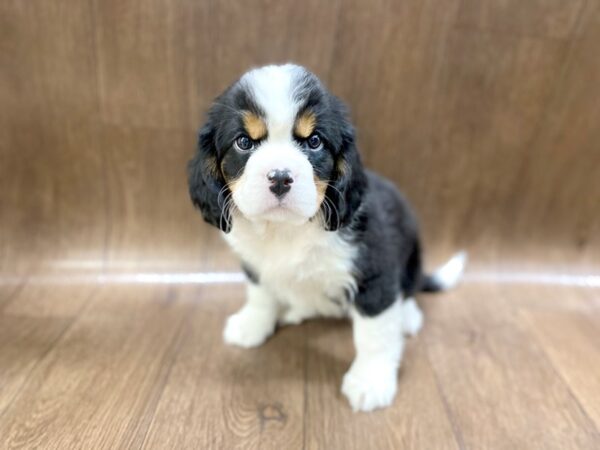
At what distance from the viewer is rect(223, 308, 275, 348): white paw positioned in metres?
1.87

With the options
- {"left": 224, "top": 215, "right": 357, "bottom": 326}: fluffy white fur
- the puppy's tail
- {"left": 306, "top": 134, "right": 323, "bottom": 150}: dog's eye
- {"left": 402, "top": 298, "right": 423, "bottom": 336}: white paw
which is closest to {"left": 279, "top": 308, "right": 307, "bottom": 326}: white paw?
{"left": 224, "top": 215, "right": 357, "bottom": 326}: fluffy white fur

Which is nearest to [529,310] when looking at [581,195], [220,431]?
[581,195]

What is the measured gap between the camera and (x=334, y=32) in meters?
1.95

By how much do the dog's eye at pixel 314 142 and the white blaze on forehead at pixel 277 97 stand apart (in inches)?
2.6

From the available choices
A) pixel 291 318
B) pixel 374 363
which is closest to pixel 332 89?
pixel 291 318

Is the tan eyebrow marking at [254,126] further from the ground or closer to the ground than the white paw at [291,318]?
further from the ground

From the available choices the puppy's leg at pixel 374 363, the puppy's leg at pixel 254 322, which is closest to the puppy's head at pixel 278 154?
the puppy's leg at pixel 374 363

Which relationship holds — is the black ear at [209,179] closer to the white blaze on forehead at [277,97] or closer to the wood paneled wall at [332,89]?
the white blaze on forehead at [277,97]

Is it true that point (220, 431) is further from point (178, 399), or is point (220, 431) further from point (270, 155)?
point (270, 155)

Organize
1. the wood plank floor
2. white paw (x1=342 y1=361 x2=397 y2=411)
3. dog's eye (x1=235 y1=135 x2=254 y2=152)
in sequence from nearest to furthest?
1. dog's eye (x1=235 y1=135 x2=254 y2=152)
2. the wood plank floor
3. white paw (x1=342 y1=361 x2=397 y2=411)

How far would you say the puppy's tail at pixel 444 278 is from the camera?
2.23m

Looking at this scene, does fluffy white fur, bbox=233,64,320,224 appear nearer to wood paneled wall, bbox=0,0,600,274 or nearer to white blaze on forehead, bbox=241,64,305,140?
white blaze on forehead, bbox=241,64,305,140

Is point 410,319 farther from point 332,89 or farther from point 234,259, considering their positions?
point 332,89

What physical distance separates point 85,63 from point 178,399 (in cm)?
142
